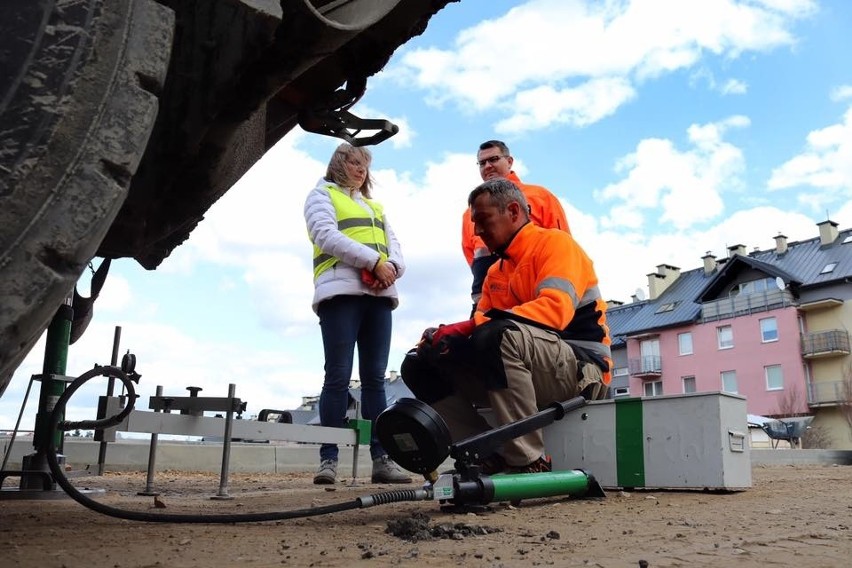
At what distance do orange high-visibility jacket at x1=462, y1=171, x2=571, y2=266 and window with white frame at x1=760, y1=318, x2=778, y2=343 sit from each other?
3080 cm

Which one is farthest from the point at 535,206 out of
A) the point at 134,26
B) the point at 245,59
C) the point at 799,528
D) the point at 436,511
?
the point at 134,26

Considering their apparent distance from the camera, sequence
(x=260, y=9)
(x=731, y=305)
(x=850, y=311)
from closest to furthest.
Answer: (x=260, y=9)
(x=850, y=311)
(x=731, y=305)

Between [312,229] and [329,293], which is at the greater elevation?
[312,229]

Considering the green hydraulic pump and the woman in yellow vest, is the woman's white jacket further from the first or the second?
the green hydraulic pump

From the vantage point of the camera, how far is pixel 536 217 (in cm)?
411

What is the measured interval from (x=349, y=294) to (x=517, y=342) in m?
1.22

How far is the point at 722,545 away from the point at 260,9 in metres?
1.50

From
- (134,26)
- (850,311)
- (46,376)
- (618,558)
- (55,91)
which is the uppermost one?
(850,311)

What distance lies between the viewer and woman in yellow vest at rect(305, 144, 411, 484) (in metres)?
3.82

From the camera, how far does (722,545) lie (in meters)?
1.68

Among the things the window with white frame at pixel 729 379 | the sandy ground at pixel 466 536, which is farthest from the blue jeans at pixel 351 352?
the window with white frame at pixel 729 379

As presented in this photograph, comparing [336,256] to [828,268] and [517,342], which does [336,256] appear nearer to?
[517,342]

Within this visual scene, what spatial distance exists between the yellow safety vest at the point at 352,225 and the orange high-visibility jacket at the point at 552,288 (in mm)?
843

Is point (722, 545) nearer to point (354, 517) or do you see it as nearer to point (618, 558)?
point (618, 558)
